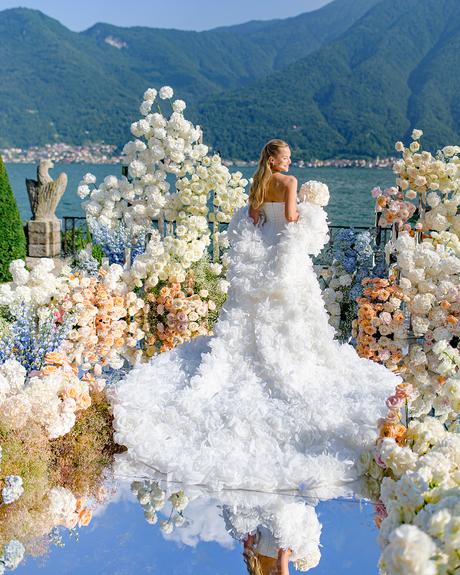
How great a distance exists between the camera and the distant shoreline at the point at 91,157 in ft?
147

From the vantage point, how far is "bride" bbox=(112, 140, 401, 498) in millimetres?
4000

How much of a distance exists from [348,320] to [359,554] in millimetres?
3868

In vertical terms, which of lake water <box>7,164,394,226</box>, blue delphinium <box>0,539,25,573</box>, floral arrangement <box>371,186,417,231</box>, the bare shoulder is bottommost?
lake water <box>7,164,394,226</box>

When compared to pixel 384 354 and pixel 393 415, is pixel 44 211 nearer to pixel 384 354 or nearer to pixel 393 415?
pixel 384 354

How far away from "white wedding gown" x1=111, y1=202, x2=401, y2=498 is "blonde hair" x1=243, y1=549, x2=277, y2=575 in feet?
1.93

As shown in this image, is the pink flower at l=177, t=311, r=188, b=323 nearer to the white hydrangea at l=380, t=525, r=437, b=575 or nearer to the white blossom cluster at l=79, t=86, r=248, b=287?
the white blossom cluster at l=79, t=86, r=248, b=287

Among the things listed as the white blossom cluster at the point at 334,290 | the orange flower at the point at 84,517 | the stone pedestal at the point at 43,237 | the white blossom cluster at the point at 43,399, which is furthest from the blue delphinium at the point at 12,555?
the stone pedestal at the point at 43,237

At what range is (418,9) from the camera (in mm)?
97375

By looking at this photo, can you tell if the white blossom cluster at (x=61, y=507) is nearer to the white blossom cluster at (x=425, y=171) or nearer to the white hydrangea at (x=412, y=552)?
the white hydrangea at (x=412, y=552)

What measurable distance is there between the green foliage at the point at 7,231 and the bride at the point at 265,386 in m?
6.50

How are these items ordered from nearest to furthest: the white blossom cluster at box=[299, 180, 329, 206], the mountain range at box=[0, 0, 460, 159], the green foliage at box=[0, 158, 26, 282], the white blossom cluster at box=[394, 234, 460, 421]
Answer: the white blossom cluster at box=[299, 180, 329, 206] < the white blossom cluster at box=[394, 234, 460, 421] < the green foliage at box=[0, 158, 26, 282] < the mountain range at box=[0, 0, 460, 159]

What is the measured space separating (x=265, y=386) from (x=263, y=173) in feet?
4.91

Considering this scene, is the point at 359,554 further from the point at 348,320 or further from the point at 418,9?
the point at 418,9

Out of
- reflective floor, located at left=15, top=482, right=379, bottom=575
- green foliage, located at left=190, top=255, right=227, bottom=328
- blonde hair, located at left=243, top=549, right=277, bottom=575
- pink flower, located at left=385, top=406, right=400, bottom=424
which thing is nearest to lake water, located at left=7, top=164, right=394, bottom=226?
green foliage, located at left=190, top=255, right=227, bottom=328
